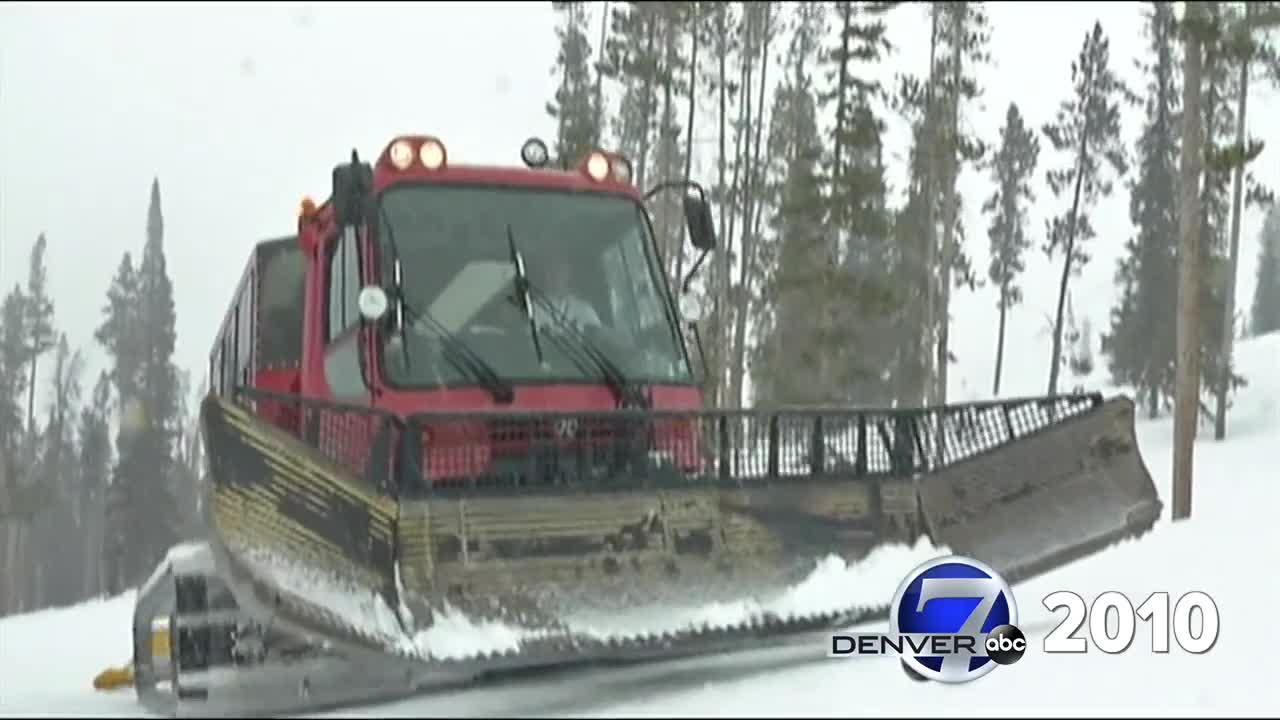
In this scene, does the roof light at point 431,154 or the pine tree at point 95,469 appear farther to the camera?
the pine tree at point 95,469

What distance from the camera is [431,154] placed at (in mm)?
7215

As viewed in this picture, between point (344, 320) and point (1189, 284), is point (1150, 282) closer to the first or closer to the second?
point (1189, 284)

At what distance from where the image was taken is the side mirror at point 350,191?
6723 mm

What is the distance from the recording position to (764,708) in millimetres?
4988

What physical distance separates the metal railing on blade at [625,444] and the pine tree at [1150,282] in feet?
105

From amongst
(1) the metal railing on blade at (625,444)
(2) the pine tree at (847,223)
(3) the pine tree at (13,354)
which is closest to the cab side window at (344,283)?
(1) the metal railing on blade at (625,444)

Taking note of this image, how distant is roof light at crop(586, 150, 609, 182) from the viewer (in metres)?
7.80

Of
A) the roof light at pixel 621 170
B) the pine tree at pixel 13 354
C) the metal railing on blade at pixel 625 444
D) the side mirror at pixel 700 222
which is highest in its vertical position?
the roof light at pixel 621 170

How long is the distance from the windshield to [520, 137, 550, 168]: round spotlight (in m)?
0.57

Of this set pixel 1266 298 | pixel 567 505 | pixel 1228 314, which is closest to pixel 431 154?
pixel 567 505

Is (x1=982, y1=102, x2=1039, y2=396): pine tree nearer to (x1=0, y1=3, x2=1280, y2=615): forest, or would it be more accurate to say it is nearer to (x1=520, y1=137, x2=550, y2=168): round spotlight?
(x1=0, y1=3, x2=1280, y2=615): forest

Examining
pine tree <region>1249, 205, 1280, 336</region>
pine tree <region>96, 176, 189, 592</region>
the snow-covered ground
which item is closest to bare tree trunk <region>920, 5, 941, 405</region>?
the snow-covered ground

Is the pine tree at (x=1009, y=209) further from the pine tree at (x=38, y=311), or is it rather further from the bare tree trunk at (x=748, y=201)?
the pine tree at (x=38, y=311)

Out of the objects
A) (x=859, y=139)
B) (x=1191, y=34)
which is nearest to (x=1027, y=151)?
(x=859, y=139)
